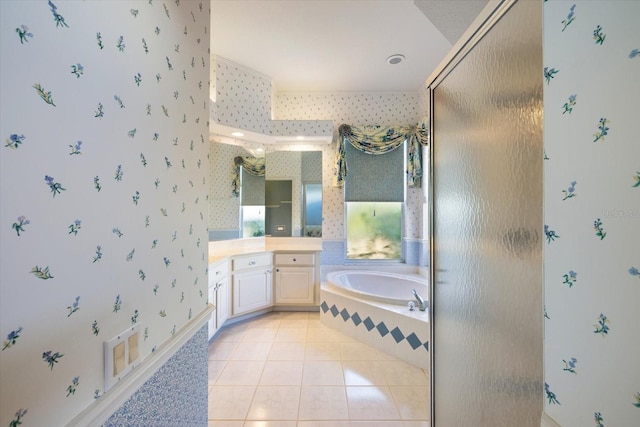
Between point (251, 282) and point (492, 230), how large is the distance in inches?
115

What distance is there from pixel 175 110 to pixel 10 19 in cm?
54

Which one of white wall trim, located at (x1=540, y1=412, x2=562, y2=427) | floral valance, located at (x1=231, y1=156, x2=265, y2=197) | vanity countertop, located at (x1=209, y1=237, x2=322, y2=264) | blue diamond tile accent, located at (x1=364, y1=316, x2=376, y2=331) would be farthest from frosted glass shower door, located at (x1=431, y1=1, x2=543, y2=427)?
floral valance, located at (x1=231, y1=156, x2=265, y2=197)

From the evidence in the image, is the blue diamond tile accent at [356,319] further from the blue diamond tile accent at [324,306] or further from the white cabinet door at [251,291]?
the white cabinet door at [251,291]

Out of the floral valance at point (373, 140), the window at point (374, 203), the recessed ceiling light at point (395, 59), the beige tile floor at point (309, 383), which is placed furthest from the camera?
the window at point (374, 203)

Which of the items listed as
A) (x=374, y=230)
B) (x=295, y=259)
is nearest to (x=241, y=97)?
(x=295, y=259)

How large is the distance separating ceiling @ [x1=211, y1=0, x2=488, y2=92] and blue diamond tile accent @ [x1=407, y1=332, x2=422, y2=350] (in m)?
2.22

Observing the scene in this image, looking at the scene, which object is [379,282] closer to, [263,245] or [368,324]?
[368,324]

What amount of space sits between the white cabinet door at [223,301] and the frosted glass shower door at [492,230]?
2.19m

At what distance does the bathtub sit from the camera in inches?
93.3

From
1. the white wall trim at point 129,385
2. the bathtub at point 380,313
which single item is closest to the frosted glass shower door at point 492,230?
the bathtub at point 380,313

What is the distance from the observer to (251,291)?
333cm

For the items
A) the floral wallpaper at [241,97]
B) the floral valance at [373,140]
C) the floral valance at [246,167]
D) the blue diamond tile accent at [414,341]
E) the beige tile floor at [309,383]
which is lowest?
the beige tile floor at [309,383]

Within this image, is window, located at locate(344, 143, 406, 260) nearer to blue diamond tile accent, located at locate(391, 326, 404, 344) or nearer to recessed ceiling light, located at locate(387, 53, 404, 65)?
recessed ceiling light, located at locate(387, 53, 404, 65)

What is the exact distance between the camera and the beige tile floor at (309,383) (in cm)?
176
